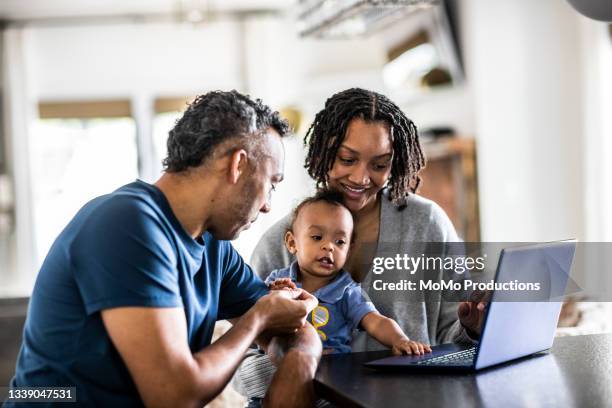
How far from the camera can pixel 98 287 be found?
136 centimetres

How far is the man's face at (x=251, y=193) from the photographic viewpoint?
1552mm

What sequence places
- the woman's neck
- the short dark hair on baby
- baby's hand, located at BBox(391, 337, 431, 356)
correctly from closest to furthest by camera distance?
baby's hand, located at BBox(391, 337, 431, 356) < the short dark hair on baby < the woman's neck

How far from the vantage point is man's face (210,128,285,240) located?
1.55 metres

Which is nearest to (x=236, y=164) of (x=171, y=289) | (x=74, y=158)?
(x=171, y=289)

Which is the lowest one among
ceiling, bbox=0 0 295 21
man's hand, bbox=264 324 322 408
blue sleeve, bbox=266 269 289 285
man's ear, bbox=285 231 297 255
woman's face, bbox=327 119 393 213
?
man's hand, bbox=264 324 322 408

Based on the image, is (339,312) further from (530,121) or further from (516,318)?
(530,121)

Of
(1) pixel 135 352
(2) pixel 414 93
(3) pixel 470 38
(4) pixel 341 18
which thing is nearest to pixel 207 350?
(1) pixel 135 352

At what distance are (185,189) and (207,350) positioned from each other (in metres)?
0.30

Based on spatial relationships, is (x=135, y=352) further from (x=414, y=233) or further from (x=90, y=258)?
(x=414, y=233)

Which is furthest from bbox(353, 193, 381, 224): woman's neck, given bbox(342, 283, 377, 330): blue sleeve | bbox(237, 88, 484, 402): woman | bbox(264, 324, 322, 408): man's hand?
bbox(264, 324, 322, 408): man's hand

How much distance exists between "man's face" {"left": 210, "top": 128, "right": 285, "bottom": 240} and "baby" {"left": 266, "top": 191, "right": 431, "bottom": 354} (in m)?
0.38

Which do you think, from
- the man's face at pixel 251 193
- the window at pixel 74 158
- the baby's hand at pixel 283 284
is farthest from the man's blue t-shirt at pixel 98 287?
the window at pixel 74 158

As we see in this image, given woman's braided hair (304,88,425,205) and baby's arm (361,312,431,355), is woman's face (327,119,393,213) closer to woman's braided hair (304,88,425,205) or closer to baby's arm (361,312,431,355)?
woman's braided hair (304,88,425,205)

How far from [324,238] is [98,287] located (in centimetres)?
78
